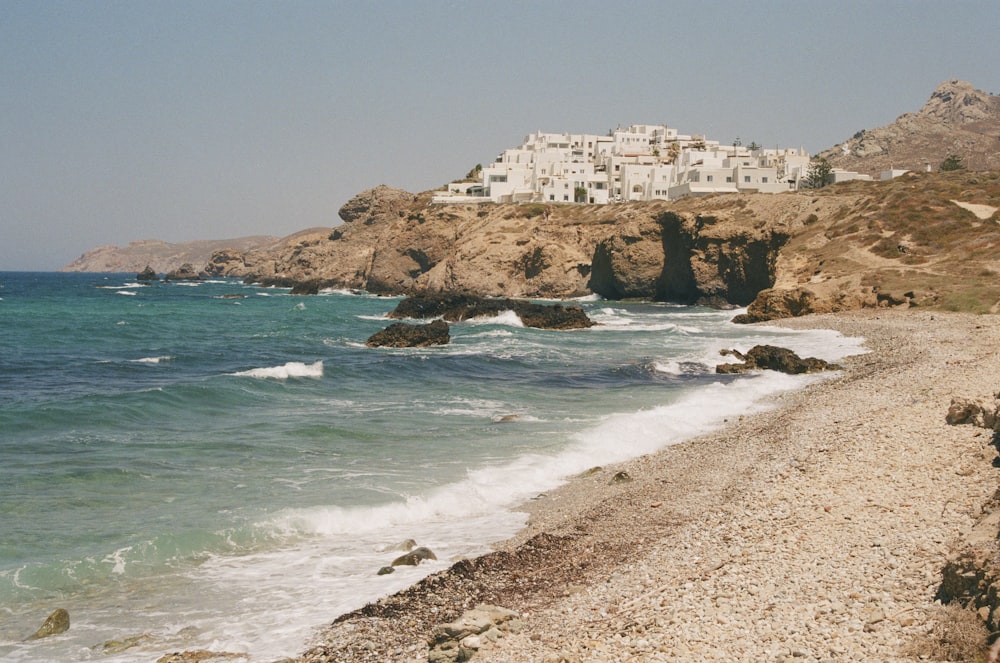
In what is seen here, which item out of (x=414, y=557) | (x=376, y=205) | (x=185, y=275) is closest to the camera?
(x=414, y=557)

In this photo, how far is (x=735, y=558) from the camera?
26.2 ft

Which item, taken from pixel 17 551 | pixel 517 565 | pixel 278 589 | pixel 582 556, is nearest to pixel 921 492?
pixel 582 556

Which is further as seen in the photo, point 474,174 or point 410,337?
point 474,174

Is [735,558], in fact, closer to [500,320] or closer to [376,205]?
[500,320]

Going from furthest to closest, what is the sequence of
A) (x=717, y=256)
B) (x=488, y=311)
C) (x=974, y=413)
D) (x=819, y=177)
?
(x=819, y=177) → (x=717, y=256) → (x=488, y=311) → (x=974, y=413)

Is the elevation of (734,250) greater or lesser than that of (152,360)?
greater

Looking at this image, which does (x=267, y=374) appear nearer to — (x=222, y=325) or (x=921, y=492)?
(x=921, y=492)

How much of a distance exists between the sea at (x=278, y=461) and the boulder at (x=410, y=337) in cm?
189

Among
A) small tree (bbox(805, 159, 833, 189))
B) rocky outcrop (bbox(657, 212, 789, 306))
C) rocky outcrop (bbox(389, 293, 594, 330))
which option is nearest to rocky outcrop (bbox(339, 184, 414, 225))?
small tree (bbox(805, 159, 833, 189))

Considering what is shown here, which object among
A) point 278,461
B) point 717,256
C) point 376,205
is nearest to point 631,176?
point 376,205

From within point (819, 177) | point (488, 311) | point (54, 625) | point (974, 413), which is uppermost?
point (819, 177)

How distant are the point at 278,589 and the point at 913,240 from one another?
54.0 metres

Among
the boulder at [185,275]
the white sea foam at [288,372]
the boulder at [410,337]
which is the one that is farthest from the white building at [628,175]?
the boulder at [185,275]

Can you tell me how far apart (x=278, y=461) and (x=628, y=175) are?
86449 millimetres
